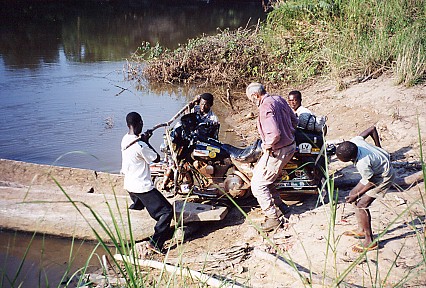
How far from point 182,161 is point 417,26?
5745mm

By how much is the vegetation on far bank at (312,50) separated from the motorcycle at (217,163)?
148 inches

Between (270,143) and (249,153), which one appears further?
(249,153)

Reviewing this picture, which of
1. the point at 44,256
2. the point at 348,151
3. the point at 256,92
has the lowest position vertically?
the point at 44,256

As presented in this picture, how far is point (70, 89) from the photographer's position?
1327 centimetres

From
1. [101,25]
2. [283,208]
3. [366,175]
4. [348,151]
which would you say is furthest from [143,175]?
[101,25]

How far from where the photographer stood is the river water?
6.00 meters

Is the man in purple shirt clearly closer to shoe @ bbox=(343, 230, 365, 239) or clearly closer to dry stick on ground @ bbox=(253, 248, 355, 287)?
dry stick on ground @ bbox=(253, 248, 355, 287)

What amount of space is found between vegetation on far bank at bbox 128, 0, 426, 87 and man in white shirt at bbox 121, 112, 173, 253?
5152 mm

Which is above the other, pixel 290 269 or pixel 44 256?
pixel 290 269

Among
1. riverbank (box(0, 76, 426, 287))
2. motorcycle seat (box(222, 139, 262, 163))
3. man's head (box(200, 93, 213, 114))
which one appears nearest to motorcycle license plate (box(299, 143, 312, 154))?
motorcycle seat (box(222, 139, 262, 163))

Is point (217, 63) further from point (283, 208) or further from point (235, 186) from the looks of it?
point (283, 208)

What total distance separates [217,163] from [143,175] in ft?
3.51

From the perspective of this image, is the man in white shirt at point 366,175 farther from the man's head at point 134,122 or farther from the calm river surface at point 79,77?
the calm river surface at point 79,77

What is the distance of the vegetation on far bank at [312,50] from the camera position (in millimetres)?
9312
